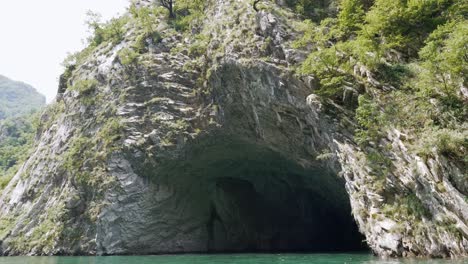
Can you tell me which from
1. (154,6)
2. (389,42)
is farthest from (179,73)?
(389,42)

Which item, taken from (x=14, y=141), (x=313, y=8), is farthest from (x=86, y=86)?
(x=14, y=141)

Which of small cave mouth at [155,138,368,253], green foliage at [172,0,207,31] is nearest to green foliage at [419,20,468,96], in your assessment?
small cave mouth at [155,138,368,253]

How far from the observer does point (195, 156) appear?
1081 inches

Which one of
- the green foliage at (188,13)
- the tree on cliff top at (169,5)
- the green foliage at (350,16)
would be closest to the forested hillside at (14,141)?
the tree on cliff top at (169,5)

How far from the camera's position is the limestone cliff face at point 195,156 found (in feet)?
73.3

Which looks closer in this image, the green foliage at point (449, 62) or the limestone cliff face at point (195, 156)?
the green foliage at point (449, 62)

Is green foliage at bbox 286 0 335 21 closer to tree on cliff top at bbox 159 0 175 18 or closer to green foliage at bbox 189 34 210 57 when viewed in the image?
green foliage at bbox 189 34 210 57

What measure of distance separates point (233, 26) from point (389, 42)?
9.98 metres

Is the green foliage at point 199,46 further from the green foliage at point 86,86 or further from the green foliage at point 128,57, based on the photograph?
the green foliage at point 86,86

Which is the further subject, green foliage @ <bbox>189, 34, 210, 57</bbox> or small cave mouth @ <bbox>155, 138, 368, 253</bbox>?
small cave mouth @ <bbox>155, 138, 368, 253</bbox>

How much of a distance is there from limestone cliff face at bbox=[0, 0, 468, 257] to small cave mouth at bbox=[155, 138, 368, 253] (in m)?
0.10

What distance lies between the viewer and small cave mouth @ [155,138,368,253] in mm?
27750

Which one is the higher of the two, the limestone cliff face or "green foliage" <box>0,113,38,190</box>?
"green foliage" <box>0,113,38,190</box>

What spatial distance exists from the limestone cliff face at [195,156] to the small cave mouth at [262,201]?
0.10 m
